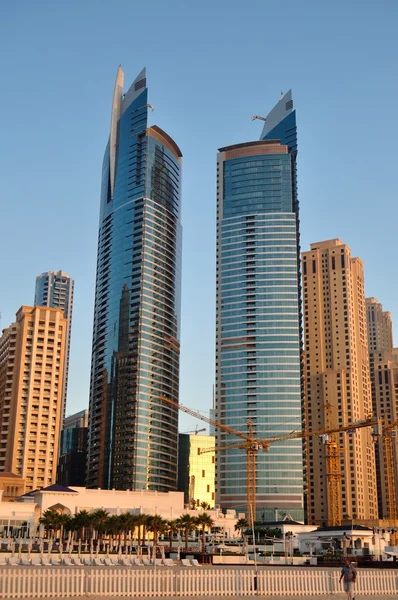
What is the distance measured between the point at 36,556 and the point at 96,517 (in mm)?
41273

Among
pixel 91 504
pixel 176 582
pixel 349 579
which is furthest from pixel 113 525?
pixel 349 579

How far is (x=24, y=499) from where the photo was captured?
141m

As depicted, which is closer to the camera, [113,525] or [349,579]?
[349,579]

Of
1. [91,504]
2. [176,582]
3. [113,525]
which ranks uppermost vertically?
[91,504]

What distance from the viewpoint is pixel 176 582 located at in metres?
30.9

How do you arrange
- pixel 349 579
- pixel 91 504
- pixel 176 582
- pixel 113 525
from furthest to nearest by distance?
pixel 91 504 < pixel 113 525 < pixel 176 582 < pixel 349 579

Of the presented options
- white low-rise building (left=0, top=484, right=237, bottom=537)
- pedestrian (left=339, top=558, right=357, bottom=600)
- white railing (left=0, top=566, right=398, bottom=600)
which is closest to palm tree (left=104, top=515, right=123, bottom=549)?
white low-rise building (left=0, top=484, right=237, bottom=537)

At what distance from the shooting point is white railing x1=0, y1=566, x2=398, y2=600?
2847 cm

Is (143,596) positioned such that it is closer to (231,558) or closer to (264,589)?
(264,589)

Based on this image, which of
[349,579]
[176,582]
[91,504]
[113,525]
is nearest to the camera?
[349,579]

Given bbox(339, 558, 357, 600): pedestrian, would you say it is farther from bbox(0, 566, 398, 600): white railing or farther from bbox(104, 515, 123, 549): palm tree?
bbox(104, 515, 123, 549): palm tree

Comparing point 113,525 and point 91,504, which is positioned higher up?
point 91,504

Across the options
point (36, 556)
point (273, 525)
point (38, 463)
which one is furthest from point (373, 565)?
point (38, 463)

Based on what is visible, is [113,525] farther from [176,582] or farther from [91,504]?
[176,582]
